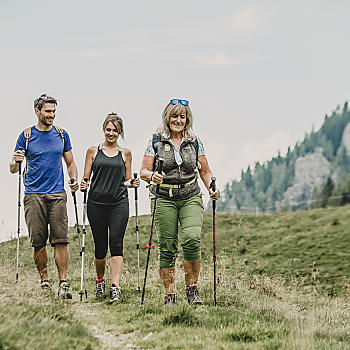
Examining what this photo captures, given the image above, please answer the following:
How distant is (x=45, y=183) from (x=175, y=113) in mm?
2273

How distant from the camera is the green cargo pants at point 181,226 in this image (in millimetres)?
7098

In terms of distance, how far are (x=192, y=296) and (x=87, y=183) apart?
2501 millimetres

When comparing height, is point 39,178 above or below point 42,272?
above

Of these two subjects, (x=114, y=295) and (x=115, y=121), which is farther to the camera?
(x=115, y=121)

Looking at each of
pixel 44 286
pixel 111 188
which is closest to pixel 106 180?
pixel 111 188

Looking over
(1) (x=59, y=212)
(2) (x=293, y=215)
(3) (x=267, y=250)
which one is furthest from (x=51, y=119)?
(2) (x=293, y=215)

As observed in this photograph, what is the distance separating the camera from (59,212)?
26.0ft

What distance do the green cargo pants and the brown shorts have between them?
166cm

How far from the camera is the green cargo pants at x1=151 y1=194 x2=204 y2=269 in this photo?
7098 mm

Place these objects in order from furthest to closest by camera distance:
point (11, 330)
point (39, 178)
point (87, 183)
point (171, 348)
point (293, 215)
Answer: point (293, 215) → point (87, 183) → point (39, 178) → point (171, 348) → point (11, 330)

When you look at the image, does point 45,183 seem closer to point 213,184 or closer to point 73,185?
point 73,185

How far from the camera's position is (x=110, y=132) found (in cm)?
813

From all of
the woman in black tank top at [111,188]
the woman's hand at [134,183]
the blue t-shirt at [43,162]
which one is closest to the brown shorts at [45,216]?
the blue t-shirt at [43,162]

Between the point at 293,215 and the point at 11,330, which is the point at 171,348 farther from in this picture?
the point at 293,215
